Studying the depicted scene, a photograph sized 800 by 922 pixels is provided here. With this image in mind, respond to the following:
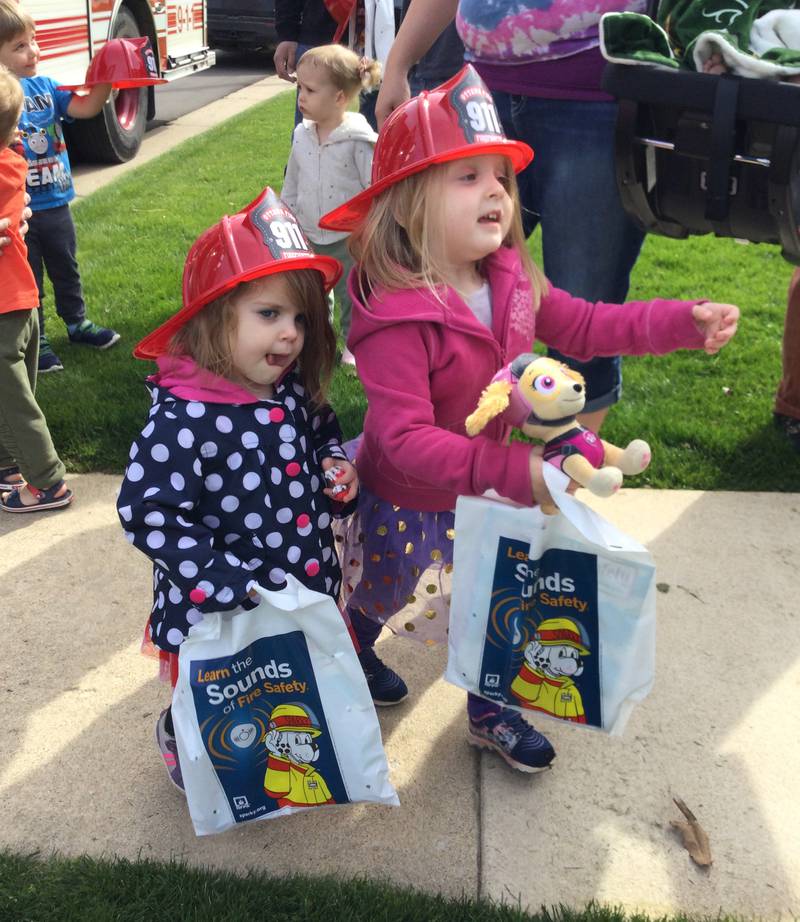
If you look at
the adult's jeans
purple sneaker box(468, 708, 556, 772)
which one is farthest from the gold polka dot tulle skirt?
the adult's jeans

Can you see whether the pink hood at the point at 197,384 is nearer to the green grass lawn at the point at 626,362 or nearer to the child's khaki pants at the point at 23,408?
the child's khaki pants at the point at 23,408

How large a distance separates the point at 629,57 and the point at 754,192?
38 centimetres

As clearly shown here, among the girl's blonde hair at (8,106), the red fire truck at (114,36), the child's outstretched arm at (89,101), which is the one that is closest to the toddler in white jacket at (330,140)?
the child's outstretched arm at (89,101)

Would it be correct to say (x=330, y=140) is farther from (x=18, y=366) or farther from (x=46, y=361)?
(x=18, y=366)

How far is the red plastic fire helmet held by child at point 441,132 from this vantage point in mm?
2021

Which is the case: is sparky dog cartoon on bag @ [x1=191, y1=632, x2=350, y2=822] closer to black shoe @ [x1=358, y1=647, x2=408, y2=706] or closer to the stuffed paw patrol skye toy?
black shoe @ [x1=358, y1=647, x2=408, y2=706]

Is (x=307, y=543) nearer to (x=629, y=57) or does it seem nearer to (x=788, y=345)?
(x=629, y=57)

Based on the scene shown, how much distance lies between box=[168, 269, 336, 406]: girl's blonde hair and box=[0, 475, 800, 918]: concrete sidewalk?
3.34ft

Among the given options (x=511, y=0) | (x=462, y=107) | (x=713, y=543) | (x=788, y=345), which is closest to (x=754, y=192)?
(x=462, y=107)

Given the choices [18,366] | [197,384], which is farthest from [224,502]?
[18,366]

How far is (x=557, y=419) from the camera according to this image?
182cm

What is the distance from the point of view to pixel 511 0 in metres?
2.47

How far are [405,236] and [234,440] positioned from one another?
562 mm

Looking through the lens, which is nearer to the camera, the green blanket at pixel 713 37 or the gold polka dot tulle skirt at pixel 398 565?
the green blanket at pixel 713 37
